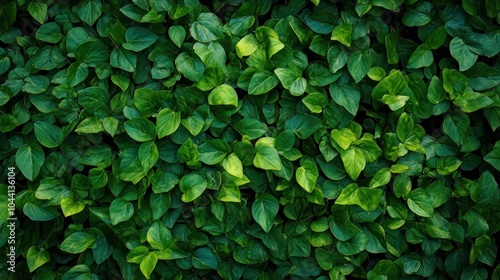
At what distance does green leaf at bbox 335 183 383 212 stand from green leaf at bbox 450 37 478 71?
1.71 ft

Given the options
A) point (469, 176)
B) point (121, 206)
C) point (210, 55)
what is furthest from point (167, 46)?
point (469, 176)

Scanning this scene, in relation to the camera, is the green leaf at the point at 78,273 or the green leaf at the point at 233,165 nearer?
the green leaf at the point at 233,165

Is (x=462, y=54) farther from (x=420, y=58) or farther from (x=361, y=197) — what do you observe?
(x=361, y=197)

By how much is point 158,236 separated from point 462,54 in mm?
1229

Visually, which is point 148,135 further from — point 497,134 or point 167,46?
point 497,134

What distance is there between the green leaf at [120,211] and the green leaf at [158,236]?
93 mm

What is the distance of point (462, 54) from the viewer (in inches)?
77.2

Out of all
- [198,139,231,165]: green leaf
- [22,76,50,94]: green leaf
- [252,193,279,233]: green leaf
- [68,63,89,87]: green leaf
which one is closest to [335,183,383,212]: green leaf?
[252,193,279,233]: green leaf

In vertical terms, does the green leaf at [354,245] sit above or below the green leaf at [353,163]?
below

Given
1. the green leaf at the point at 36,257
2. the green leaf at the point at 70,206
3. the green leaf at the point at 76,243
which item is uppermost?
the green leaf at the point at 70,206

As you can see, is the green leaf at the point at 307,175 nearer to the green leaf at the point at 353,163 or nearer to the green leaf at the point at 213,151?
the green leaf at the point at 353,163

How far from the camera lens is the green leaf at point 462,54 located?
1957 mm

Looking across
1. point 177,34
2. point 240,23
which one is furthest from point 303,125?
point 177,34

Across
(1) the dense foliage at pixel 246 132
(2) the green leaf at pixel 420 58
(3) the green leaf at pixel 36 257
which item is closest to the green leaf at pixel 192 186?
(1) the dense foliage at pixel 246 132
